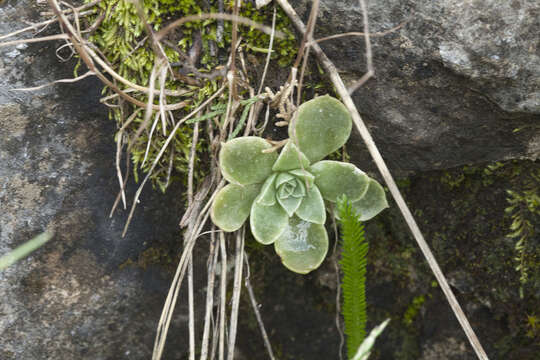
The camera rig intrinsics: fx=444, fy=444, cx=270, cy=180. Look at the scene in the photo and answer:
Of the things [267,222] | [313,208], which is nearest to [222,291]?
[267,222]

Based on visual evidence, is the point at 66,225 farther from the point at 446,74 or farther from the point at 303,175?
the point at 446,74

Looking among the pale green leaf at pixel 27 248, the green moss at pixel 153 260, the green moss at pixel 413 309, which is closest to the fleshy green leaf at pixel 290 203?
the green moss at pixel 153 260

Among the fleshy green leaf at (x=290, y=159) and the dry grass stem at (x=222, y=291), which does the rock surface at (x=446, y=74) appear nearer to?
the fleshy green leaf at (x=290, y=159)

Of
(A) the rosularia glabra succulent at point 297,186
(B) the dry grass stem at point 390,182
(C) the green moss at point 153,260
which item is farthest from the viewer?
(C) the green moss at point 153,260

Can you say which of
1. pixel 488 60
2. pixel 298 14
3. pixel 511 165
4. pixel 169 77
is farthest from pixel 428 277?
pixel 169 77

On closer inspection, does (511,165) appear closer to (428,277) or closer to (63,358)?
(428,277)
